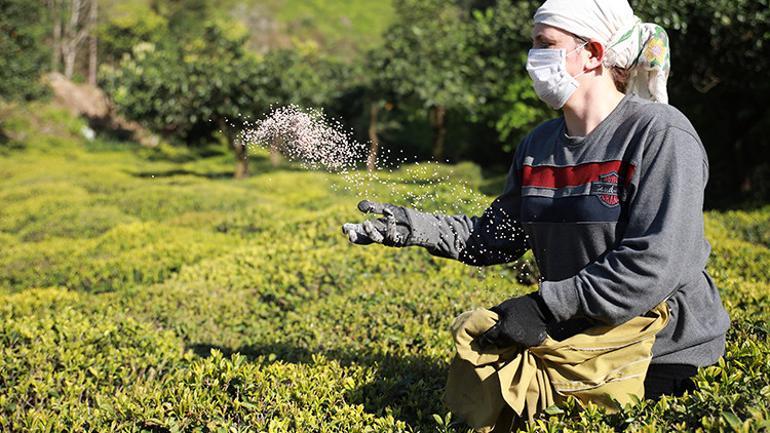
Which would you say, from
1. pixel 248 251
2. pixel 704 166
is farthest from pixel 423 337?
pixel 248 251

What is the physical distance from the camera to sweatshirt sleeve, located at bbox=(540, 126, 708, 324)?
181 cm

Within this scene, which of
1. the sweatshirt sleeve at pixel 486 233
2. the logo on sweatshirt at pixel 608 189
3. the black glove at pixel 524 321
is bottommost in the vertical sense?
the black glove at pixel 524 321

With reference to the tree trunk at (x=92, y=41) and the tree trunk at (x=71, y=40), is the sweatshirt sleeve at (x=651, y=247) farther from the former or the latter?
the tree trunk at (x=92, y=41)

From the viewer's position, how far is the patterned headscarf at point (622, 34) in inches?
80.6

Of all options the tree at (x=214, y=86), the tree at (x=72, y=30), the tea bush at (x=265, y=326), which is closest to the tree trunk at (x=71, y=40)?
the tree at (x=72, y=30)

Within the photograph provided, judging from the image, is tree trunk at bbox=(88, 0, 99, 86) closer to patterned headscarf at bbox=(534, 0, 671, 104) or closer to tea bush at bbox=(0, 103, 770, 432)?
tea bush at bbox=(0, 103, 770, 432)

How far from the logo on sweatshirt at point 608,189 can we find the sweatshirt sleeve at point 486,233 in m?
0.43

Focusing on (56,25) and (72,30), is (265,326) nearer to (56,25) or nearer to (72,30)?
(56,25)

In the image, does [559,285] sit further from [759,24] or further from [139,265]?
[759,24]

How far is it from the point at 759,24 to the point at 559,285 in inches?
377

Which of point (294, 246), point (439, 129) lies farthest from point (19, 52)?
point (294, 246)

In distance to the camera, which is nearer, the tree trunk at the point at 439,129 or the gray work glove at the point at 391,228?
the gray work glove at the point at 391,228

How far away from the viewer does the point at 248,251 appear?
6.60 metres

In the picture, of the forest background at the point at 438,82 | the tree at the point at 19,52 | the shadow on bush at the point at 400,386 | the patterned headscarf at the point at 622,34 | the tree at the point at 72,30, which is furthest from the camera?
the tree at the point at 72,30
